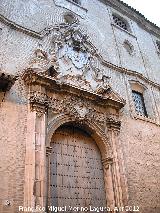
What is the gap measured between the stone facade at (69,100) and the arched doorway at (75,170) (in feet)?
0.87

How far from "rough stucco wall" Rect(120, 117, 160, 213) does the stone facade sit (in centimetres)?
3

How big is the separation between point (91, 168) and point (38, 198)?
2.30m

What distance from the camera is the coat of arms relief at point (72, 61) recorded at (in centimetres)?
845

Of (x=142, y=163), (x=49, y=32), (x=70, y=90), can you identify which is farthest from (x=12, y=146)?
(x=142, y=163)

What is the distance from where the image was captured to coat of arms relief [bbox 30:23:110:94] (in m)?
8.45

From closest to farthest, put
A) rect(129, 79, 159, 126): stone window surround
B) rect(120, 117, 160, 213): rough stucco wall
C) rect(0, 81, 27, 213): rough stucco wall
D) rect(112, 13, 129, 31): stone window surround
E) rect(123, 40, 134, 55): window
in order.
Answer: rect(0, 81, 27, 213): rough stucco wall
rect(120, 117, 160, 213): rough stucco wall
rect(129, 79, 159, 126): stone window surround
rect(123, 40, 134, 55): window
rect(112, 13, 129, 31): stone window surround

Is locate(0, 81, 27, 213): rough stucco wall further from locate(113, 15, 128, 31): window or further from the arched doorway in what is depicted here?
locate(113, 15, 128, 31): window

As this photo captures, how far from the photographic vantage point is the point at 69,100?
27.6 feet

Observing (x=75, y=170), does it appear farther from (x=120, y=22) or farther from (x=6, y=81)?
(x=120, y=22)

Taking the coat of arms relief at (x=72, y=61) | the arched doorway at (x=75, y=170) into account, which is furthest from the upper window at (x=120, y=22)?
the arched doorway at (x=75, y=170)

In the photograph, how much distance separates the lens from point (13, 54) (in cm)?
795

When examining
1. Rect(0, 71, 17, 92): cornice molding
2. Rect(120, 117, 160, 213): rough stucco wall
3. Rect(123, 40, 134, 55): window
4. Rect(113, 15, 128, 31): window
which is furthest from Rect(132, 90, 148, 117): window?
Rect(0, 71, 17, 92): cornice molding

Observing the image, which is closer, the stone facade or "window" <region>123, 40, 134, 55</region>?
the stone facade

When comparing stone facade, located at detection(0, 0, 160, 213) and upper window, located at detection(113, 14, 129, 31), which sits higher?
upper window, located at detection(113, 14, 129, 31)
